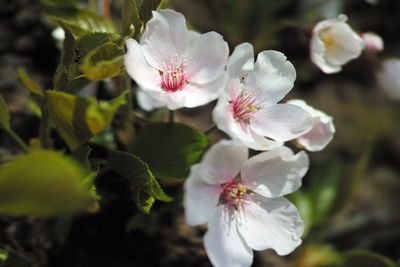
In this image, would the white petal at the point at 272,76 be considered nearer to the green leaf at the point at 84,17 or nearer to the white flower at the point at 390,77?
the green leaf at the point at 84,17

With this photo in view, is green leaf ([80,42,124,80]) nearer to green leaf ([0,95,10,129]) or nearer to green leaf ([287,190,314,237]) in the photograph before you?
green leaf ([0,95,10,129])

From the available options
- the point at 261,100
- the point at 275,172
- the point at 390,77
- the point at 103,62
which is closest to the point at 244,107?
the point at 261,100

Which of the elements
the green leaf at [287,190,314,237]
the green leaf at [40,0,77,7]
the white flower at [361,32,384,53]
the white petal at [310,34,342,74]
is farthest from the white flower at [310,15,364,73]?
→ the green leaf at [40,0,77,7]

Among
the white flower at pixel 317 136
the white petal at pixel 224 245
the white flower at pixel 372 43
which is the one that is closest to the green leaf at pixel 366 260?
the white flower at pixel 317 136

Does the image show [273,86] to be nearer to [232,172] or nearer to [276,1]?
[232,172]

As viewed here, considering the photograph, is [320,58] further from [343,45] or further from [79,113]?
[79,113]

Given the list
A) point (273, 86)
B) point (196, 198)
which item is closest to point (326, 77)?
point (273, 86)
